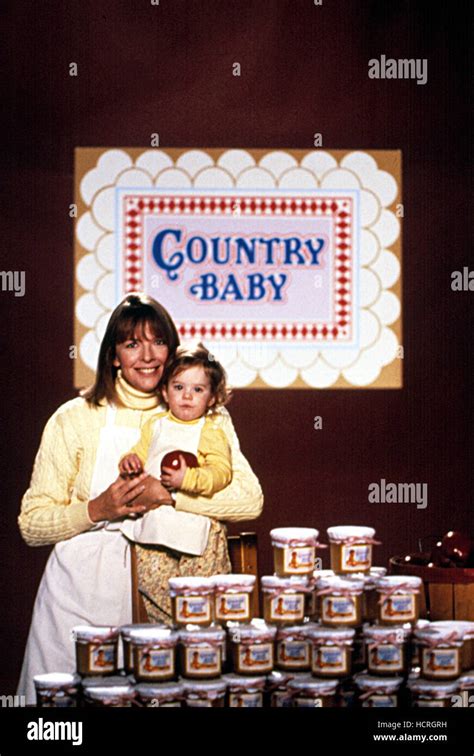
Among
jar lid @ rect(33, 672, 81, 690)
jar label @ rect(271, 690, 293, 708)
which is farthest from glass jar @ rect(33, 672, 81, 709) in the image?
jar label @ rect(271, 690, 293, 708)

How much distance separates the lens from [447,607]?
441 centimetres

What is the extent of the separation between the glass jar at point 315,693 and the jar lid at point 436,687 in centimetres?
25

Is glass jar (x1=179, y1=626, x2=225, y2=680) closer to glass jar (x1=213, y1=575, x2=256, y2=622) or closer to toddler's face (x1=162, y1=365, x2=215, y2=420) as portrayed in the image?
glass jar (x1=213, y1=575, x2=256, y2=622)

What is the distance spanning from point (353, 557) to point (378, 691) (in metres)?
0.45

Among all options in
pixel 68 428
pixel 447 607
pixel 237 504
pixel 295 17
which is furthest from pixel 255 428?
pixel 295 17

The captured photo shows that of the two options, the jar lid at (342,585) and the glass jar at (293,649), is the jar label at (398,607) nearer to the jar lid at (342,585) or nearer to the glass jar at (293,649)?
the jar lid at (342,585)

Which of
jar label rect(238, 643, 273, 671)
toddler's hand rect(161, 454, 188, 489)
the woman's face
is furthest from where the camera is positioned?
the woman's face

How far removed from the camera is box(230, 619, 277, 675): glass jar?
4.21m

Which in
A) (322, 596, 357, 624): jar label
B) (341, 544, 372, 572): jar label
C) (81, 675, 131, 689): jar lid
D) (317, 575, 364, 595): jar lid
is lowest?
(81, 675, 131, 689): jar lid

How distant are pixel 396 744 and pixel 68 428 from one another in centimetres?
157

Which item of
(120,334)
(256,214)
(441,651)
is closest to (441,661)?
(441,651)

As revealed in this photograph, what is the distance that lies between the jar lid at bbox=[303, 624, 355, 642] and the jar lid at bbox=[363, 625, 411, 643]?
0.18ft

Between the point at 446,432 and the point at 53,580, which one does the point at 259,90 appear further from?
the point at 53,580

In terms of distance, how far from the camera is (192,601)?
4.23m
